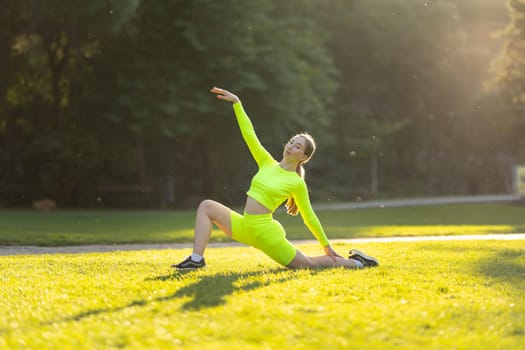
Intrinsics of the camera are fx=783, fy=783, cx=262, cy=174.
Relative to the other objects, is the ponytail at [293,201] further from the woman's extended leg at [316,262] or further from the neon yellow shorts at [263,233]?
the woman's extended leg at [316,262]

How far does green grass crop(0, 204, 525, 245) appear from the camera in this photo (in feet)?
50.7

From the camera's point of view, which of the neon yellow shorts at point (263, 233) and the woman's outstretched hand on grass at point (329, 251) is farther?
the woman's outstretched hand on grass at point (329, 251)

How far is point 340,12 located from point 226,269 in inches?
1472

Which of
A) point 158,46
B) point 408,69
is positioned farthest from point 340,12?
point 158,46

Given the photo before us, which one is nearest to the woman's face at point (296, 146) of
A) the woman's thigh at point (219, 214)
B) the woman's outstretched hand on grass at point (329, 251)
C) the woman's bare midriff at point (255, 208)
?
the woman's bare midriff at point (255, 208)

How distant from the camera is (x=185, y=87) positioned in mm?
27562

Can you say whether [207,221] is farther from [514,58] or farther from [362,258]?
[514,58]

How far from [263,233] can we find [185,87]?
1987cm

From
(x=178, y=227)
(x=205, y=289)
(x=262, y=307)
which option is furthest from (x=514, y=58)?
(x=262, y=307)

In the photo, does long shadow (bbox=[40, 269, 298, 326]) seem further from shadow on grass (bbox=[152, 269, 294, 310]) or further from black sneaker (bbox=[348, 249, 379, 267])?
black sneaker (bbox=[348, 249, 379, 267])

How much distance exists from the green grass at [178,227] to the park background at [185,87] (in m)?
5.03

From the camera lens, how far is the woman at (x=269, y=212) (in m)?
8.24

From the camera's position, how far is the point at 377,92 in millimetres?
46719

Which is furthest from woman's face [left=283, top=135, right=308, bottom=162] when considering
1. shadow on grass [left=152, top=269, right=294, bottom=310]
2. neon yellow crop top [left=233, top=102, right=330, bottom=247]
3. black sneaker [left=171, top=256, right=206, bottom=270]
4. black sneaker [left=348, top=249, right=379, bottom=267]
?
black sneaker [left=171, top=256, right=206, bottom=270]
